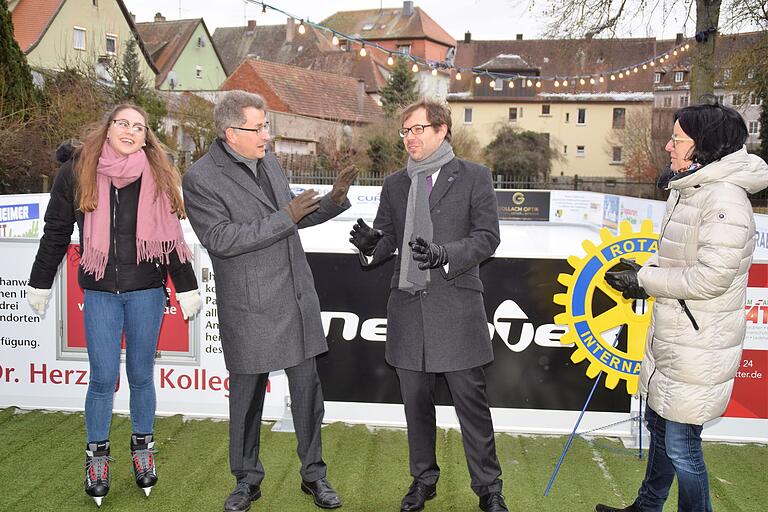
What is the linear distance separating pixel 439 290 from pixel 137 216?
144 centimetres

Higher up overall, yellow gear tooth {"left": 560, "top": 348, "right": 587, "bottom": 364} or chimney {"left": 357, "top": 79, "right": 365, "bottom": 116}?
chimney {"left": 357, "top": 79, "right": 365, "bottom": 116}

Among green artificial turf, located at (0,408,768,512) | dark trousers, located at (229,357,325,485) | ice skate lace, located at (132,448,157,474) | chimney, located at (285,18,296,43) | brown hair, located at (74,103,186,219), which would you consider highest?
chimney, located at (285,18,296,43)

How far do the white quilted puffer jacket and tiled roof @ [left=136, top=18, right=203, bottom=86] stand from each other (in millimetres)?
47569

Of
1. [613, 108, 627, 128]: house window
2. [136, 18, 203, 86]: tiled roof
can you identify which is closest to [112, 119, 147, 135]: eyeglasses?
[136, 18, 203, 86]: tiled roof

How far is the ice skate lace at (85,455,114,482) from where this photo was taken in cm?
399

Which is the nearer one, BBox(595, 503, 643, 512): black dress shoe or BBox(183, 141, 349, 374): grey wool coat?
BBox(183, 141, 349, 374): grey wool coat

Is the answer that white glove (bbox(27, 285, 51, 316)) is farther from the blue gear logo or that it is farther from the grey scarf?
the blue gear logo

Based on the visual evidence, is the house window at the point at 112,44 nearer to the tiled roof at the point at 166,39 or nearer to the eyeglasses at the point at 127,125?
the tiled roof at the point at 166,39

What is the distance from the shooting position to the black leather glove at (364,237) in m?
3.83

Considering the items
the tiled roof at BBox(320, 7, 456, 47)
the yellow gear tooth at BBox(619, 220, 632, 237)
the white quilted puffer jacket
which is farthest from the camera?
the tiled roof at BBox(320, 7, 456, 47)

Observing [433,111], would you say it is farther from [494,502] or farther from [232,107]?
[494,502]

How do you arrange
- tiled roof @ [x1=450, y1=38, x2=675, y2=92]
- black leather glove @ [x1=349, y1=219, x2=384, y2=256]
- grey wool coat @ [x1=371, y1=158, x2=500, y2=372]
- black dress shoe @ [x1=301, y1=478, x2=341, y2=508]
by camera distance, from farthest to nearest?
1. tiled roof @ [x1=450, y1=38, x2=675, y2=92]
2. black dress shoe @ [x1=301, y1=478, x2=341, y2=508]
3. black leather glove @ [x1=349, y1=219, x2=384, y2=256]
4. grey wool coat @ [x1=371, y1=158, x2=500, y2=372]

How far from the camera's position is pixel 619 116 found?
58.2 meters

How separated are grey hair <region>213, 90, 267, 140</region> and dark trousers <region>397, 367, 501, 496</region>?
1370 millimetres
